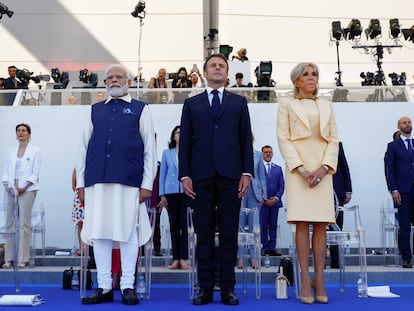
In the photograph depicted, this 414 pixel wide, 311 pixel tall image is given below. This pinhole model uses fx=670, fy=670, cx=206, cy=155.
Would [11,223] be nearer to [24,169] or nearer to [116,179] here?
[24,169]

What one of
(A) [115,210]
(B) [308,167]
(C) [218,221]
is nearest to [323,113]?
(B) [308,167]

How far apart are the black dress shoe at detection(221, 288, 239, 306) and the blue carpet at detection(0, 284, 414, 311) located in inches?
1.4

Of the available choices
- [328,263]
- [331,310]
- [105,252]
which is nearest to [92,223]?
[105,252]

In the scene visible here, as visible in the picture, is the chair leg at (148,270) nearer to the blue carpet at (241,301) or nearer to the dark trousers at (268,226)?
the blue carpet at (241,301)

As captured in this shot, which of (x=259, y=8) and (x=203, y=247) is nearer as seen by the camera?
(x=203, y=247)

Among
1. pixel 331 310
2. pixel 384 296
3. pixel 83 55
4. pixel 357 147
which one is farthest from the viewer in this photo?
pixel 83 55

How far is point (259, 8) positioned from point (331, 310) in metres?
13.2

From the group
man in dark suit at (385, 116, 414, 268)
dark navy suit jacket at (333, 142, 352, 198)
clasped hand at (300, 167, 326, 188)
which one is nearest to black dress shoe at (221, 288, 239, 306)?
clasped hand at (300, 167, 326, 188)

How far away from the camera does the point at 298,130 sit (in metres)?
3.70

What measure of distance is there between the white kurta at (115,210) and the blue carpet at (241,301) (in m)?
0.37

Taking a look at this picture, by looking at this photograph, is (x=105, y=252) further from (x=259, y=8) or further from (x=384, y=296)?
(x=259, y=8)

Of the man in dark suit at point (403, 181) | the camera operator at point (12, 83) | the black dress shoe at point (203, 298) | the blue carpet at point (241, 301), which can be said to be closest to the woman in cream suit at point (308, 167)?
the blue carpet at point (241, 301)

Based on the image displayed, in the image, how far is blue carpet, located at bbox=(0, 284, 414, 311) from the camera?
11.1ft

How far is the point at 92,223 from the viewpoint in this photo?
365 centimetres
